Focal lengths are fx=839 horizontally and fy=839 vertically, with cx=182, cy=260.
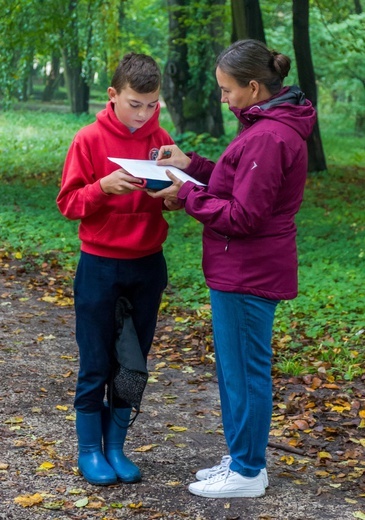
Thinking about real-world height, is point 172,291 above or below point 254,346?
below

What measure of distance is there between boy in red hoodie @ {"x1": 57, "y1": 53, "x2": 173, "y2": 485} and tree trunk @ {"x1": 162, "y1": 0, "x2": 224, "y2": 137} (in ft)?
49.4

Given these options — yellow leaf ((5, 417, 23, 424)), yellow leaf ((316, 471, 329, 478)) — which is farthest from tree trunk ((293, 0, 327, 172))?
yellow leaf ((316, 471, 329, 478))

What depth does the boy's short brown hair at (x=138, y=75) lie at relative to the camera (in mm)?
3684

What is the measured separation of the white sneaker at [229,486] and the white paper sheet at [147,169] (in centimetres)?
139

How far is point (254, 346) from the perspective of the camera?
3.76 metres

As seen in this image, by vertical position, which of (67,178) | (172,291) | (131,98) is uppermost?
(131,98)

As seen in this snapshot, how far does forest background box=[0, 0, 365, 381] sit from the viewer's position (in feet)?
25.3

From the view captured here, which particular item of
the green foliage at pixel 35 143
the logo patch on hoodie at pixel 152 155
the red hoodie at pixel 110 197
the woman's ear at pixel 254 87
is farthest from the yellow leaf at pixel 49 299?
the green foliage at pixel 35 143

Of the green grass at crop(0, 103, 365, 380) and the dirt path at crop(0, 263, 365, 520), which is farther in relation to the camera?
the green grass at crop(0, 103, 365, 380)

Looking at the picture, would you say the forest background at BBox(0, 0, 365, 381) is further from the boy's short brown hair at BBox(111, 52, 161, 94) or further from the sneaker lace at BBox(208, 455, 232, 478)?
the boy's short brown hair at BBox(111, 52, 161, 94)

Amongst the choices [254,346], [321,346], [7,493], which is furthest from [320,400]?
[7,493]

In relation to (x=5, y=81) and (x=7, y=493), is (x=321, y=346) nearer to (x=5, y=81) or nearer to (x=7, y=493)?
(x=7, y=493)

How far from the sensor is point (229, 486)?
13.0ft

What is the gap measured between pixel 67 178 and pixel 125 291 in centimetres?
60
